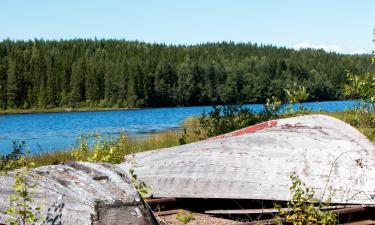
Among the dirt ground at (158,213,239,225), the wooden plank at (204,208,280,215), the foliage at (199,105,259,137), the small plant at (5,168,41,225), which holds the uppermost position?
the small plant at (5,168,41,225)

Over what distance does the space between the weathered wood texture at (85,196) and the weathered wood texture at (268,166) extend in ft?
8.79

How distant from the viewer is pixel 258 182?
6.56 meters

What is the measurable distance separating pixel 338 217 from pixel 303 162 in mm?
932

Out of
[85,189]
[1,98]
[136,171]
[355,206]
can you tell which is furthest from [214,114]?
[1,98]

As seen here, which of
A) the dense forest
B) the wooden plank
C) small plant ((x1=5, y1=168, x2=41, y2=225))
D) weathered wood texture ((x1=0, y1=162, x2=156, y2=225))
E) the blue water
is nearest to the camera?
weathered wood texture ((x1=0, y1=162, x2=156, y2=225))

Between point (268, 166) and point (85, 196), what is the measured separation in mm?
3431

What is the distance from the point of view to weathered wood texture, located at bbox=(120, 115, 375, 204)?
6.45 metres

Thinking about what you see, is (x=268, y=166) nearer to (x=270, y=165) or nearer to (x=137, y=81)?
(x=270, y=165)

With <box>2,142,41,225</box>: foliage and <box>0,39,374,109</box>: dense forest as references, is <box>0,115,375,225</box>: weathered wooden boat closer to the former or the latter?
<box>2,142,41,225</box>: foliage

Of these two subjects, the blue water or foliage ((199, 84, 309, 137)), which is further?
the blue water

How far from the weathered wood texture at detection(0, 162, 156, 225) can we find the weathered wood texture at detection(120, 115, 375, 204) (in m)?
2.68

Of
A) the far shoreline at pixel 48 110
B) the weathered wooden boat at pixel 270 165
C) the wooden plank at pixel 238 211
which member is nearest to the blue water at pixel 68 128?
the weathered wooden boat at pixel 270 165

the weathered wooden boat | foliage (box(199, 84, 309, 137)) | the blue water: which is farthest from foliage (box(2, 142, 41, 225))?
foliage (box(199, 84, 309, 137))

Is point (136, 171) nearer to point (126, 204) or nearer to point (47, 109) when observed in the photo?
point (126, 204)
